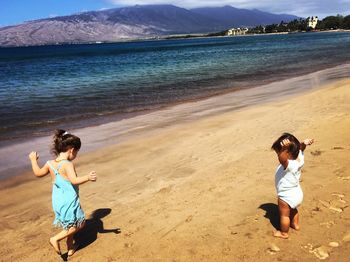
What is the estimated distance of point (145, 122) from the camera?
38.8ft

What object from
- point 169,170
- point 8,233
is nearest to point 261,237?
point 169,170

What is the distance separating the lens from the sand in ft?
14.6

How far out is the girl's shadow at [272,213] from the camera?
4889 millimetres

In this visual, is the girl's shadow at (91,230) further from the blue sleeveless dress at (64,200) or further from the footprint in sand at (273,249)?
the footprint in sand at (273,249)

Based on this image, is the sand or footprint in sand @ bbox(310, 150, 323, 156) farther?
footprint in sand @ bbox(310, 150, 323, 156)

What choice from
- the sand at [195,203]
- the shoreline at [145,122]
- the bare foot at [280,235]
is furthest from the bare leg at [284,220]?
the shoreline at [145,122]

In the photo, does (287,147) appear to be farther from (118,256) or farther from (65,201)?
(65,201)

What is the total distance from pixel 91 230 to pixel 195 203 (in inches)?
56.5

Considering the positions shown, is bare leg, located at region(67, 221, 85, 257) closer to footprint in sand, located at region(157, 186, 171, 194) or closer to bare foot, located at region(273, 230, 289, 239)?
footprint in sand, located at region(157, 186, 171, 194)

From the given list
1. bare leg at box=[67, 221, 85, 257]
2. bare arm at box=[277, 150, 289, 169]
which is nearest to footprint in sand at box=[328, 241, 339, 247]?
bare arm at box=[277, 150, 289, 169]

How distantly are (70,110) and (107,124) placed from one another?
3933 mm

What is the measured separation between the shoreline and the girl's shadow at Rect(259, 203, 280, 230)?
457cm

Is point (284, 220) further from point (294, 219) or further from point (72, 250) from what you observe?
point (72, 250)

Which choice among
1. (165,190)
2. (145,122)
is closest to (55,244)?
(165,190)
